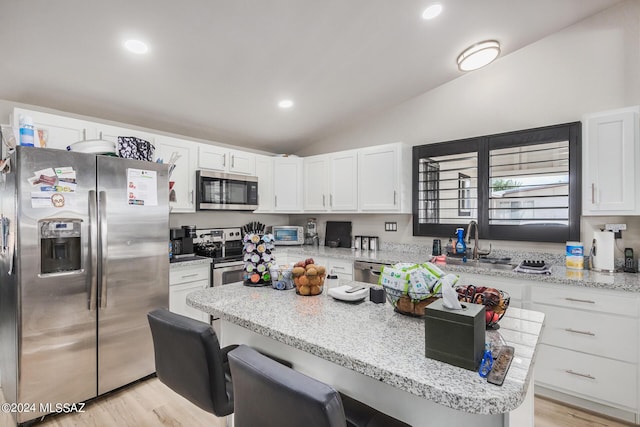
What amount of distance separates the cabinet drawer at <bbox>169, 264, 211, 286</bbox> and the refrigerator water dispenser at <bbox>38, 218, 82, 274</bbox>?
0.84 m

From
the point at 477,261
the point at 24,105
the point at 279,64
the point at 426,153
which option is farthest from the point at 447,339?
→ the point at 24,105

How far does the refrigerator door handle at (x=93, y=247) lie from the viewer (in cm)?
219

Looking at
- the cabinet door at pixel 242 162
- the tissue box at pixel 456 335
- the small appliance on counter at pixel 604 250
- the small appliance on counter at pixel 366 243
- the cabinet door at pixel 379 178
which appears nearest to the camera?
the tissue box at pixel 456 335

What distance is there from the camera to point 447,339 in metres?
0.93

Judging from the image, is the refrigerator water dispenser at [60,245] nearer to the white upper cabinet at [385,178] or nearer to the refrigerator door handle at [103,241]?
the refrigerator door handle at [103,241]

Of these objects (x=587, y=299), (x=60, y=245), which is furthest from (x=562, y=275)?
(x=60, y=245)

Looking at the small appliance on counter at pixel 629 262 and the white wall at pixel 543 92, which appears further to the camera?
the white wall at pixel 543 92

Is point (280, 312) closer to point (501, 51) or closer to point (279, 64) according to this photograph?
point (279, 64)

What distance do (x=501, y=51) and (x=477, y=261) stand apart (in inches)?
77.9

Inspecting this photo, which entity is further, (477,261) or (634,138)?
(477,261)

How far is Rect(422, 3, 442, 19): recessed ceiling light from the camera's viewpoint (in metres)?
2.28

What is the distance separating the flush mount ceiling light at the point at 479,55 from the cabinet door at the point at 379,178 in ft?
3.35

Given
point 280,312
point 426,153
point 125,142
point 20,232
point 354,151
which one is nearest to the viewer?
point 280,312

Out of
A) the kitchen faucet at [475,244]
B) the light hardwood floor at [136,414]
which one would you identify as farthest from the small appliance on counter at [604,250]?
the light hardwood floor at [136,414]
